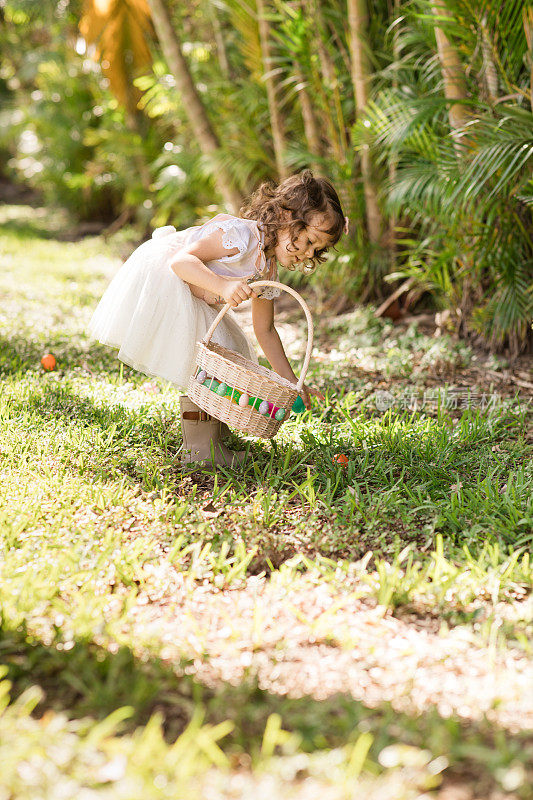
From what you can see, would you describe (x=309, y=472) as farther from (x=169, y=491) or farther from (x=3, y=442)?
(x=3, y=442)

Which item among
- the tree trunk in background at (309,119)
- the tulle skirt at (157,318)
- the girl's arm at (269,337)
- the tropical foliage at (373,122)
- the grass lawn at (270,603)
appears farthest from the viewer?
the tree trunk in background at (309,119)

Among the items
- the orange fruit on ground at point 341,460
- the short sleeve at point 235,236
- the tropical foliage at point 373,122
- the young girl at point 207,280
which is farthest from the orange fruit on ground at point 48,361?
the tropical foliage at point 373,122

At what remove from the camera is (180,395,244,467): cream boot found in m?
2.75

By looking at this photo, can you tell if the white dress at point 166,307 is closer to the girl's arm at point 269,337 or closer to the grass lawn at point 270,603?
the girl's arm at point 269,337

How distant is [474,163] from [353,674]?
8.58 feet

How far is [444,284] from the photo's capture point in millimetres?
4219

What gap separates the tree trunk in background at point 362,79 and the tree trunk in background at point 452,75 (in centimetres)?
74

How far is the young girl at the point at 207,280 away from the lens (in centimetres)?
256

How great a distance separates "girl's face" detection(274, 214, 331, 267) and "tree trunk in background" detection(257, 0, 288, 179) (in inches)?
120

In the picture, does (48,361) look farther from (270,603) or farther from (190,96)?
(190,96)

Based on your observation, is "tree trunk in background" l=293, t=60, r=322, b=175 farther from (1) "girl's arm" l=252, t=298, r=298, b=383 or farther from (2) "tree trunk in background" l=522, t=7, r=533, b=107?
(1) "girl's arm" l=252, t=298, r=298, b=383

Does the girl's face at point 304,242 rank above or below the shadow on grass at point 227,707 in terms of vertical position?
above

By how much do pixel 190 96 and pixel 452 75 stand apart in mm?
2760

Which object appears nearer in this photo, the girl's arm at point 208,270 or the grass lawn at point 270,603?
the grass lawn at point 270,603
